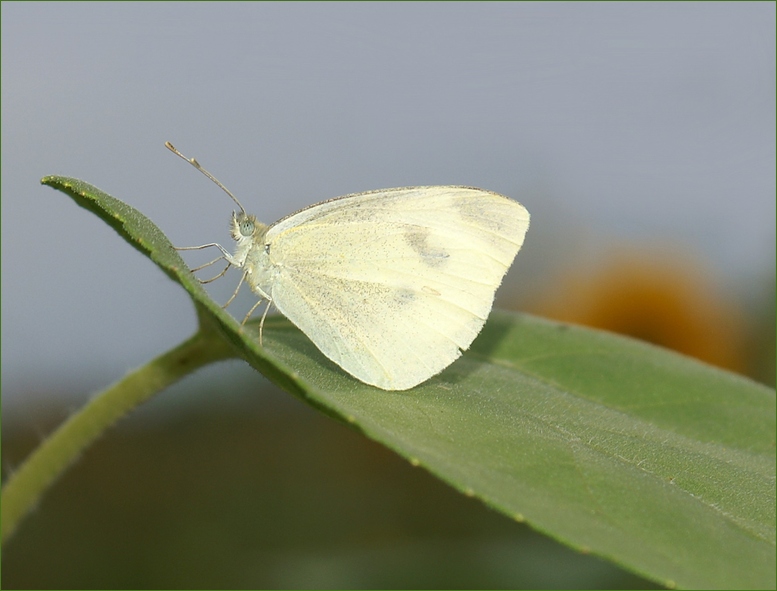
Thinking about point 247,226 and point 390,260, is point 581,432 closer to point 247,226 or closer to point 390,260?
point 390,260

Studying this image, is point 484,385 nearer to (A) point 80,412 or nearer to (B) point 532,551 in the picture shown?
(B) point 532,551

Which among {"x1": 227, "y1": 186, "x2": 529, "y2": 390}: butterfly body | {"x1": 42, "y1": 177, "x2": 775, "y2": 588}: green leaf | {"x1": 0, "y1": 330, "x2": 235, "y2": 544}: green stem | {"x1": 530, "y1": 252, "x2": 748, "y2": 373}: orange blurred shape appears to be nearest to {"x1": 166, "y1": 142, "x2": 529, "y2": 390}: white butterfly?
{"x1": 227, "y1": 186, "x2": 529, "y2": 390}: butterfly body

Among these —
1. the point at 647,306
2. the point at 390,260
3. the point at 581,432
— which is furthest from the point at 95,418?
the point at 647,306

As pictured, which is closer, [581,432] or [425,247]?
[581,432]

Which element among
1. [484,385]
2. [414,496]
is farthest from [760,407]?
[414,496]

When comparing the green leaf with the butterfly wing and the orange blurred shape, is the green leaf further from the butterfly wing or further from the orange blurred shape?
the orange blurred shape

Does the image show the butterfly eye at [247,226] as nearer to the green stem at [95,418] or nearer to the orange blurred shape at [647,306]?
the green stem at [95,418]
